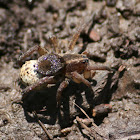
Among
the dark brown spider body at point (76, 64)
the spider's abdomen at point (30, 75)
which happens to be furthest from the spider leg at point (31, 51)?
the dark brown spider body at point (76, 64)

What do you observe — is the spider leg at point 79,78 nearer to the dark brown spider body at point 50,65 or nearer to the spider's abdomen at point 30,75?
the dark brown spider body at point 50,65

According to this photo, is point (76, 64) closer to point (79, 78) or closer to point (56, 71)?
point (79, 78)

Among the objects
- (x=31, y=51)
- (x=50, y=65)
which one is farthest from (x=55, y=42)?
(x=50, y=65)

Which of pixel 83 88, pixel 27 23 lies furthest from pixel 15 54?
pixel 83 88

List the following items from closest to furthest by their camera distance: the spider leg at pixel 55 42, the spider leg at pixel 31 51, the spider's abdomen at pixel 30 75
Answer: the spider's abdomen at pixel 30 75, the spider leg at pixel 31 51, the spider leg at pixel 55 42

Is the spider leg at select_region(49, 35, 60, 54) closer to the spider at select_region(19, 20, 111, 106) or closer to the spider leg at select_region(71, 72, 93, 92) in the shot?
the spider at select_region(19, 20, 111, 106)

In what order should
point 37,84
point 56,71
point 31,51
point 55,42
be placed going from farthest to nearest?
point 55,42 < point 31,51 < point 56,71 < point 37,84

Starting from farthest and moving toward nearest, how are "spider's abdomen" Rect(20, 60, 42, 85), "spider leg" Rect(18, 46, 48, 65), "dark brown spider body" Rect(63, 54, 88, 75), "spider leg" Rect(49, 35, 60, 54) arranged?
"spider leg" Rect(49, 35, 60, 54), "spider leg" Rect(18, 46, 48, 65), "dark brown spider body" Rect(63, 54, 88, 75), "spider's abdomen" Rect(20, 60, 42, 85)

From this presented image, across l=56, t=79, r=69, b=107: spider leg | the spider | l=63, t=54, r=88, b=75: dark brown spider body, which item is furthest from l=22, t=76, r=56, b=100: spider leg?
l=63, t=54, r=88, b=75: dark brown spider body
